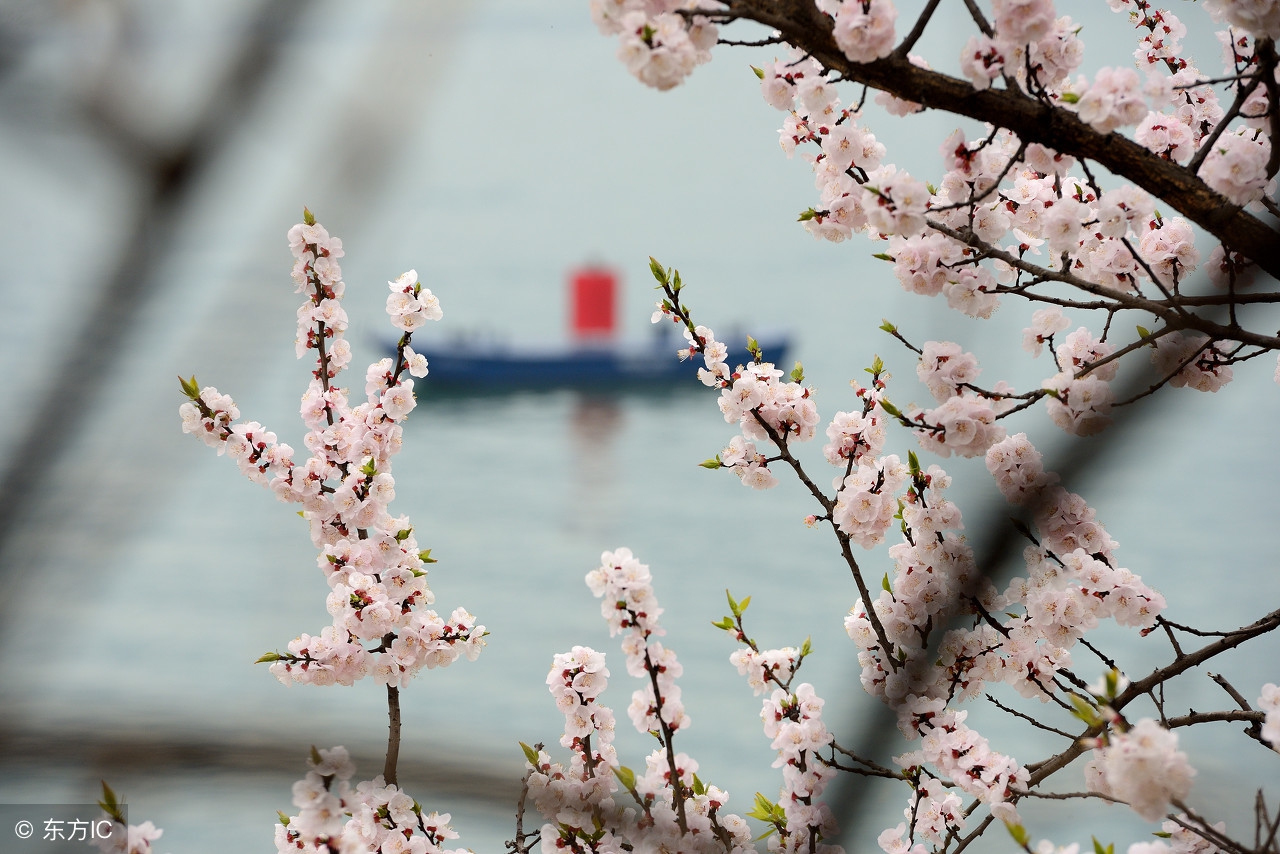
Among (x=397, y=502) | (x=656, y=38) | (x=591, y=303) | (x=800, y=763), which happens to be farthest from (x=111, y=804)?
(x=591, y=303)

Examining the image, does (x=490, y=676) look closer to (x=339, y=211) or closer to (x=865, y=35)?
(x=865, y=35)

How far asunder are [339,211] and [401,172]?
0.01m

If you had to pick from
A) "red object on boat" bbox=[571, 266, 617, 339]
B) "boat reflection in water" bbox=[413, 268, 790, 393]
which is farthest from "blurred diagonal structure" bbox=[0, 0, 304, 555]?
"red object on boat" bbox=[571, 266, 617, 339]

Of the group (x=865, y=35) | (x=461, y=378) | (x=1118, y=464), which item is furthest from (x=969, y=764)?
(x=461, y=378)

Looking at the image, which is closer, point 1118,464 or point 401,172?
point 401,172

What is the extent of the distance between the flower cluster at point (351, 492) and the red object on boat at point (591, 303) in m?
9.18

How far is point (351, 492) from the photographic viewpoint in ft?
4.49

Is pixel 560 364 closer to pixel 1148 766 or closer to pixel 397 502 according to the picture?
pixel 397 502

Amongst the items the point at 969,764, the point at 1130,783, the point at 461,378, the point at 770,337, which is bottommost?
the point at 1130,783

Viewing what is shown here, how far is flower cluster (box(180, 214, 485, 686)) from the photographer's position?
1.32m

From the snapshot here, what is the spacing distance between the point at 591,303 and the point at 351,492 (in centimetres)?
947

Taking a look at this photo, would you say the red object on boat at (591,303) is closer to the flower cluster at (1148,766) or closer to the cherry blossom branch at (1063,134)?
the cherry blossom branch at (1063,134)

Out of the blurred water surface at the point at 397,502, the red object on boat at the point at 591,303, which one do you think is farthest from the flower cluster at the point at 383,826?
the red object on boat at the point at 591,303

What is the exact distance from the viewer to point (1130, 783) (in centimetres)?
75
